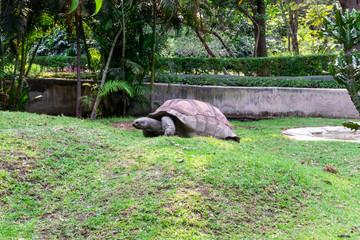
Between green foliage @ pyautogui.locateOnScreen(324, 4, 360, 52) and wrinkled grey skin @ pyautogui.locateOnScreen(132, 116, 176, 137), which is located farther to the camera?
wrinkled grey skin @ pyautogui.locateOnScreen(132, 116, 176, 137)

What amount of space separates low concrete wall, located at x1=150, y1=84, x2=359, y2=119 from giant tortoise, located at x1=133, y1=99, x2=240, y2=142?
176 inches

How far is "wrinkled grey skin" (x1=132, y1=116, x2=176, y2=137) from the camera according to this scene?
6.66 m

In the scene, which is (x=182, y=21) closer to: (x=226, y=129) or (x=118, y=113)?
(x=118, y=113)

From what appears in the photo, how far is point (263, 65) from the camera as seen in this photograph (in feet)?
46.6

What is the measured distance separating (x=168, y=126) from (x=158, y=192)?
280 cm

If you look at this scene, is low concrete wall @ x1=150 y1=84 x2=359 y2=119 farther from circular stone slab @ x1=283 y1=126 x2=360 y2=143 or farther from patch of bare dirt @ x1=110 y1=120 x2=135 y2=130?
patch of bare dirt @ x1=110 y1=120 x2=135 y2=130

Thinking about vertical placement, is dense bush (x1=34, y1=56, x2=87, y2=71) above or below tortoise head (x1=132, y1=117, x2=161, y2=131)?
above

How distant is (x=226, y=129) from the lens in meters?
7.29

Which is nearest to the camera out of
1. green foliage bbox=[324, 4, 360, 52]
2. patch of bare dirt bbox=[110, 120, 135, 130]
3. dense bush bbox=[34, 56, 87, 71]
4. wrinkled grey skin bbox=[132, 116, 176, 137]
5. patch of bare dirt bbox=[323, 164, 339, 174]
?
green foliage bbox=[324, 4, 360, 52]

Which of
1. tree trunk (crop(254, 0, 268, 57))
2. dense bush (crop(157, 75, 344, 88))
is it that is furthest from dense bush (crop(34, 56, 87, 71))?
tree trunk (crop(254, 0, 268, 57))

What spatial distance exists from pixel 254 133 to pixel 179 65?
6219mm

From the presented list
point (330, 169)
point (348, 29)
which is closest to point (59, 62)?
point (330, 169)

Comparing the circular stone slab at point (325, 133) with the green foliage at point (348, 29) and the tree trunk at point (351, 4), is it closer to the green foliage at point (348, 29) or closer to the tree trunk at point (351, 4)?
the green foliage at point (348, 29)

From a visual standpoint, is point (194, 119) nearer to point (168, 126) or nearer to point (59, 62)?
point (168, 126)
